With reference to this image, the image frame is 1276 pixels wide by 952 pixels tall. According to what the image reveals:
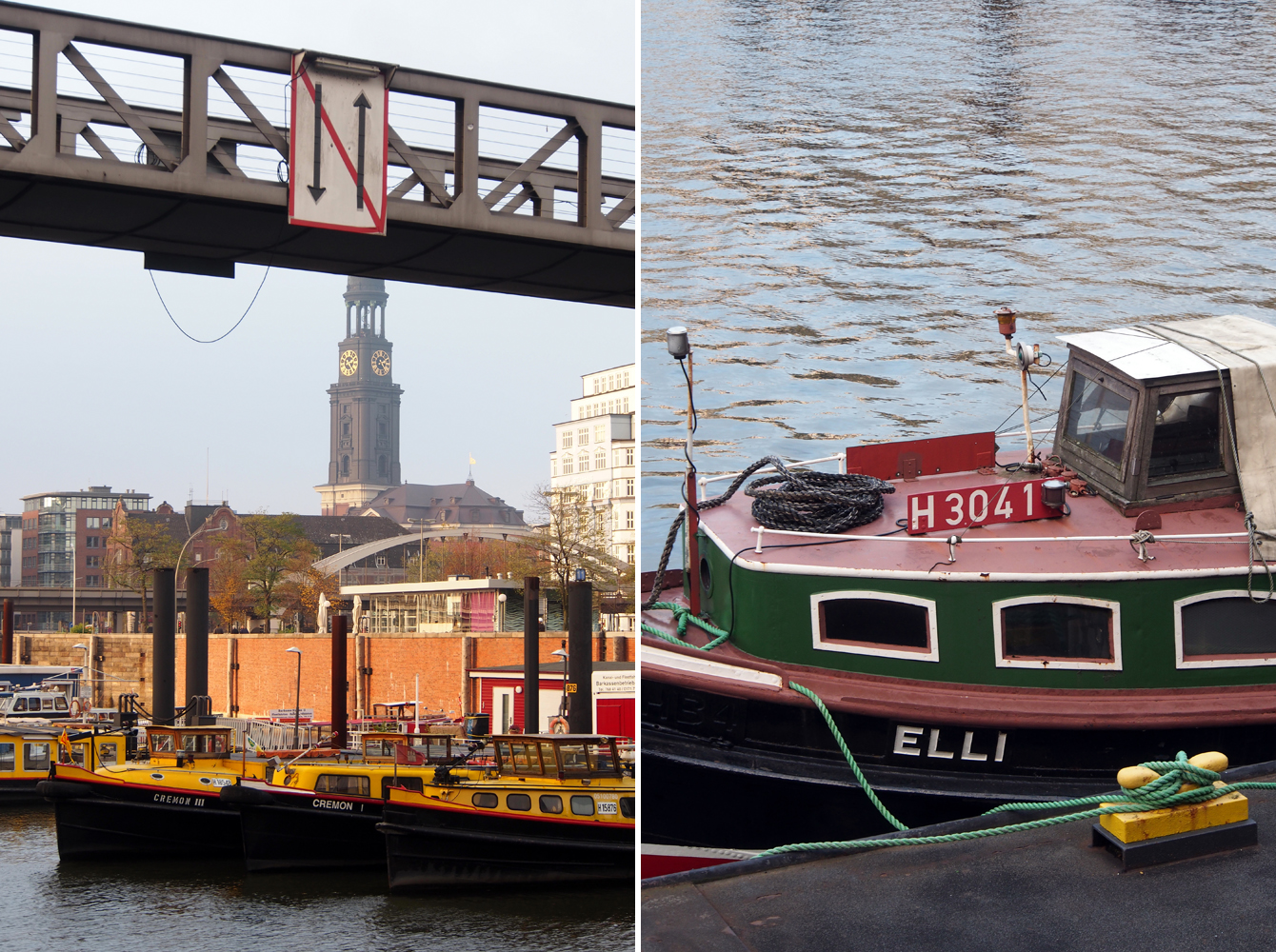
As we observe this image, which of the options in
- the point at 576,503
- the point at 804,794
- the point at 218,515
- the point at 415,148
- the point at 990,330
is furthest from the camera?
the point at 218,515

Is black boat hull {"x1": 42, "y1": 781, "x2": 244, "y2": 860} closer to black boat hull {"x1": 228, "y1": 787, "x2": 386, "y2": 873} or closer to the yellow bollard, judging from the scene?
black boat hull {"x1": 228, "y1": 787, "x2": 386, "y2": 873}

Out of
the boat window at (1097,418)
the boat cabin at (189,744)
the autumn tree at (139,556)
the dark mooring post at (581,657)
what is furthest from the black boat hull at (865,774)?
the autumn tree at (139,556)

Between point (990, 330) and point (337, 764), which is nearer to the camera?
point (990, 330)

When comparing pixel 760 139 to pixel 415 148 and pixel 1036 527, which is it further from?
pixel 415 148

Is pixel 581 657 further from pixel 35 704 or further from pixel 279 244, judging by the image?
pixel 35 704

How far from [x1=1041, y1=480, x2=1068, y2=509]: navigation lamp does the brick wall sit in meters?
25.5

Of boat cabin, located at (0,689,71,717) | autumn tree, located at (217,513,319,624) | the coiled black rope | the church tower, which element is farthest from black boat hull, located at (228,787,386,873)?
the church tower

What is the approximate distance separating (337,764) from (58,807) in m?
4.94

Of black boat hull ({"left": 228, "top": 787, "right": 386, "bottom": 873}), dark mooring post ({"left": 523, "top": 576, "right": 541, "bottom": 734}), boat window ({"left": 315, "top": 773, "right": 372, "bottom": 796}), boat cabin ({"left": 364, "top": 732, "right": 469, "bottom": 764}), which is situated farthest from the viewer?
dark mooring post ({"left": 523, "top": 576, "right": 541, "bottom": 734})

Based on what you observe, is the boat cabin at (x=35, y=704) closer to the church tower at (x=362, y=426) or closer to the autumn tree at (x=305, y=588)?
the autumn tree at (x=305, y=588)

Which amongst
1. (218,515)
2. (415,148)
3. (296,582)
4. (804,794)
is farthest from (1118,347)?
(218,515)

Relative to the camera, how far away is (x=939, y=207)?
20.3ft

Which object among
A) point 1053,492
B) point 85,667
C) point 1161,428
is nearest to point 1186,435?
point 1161,428

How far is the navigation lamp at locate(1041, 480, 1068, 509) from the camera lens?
5.21 metres
